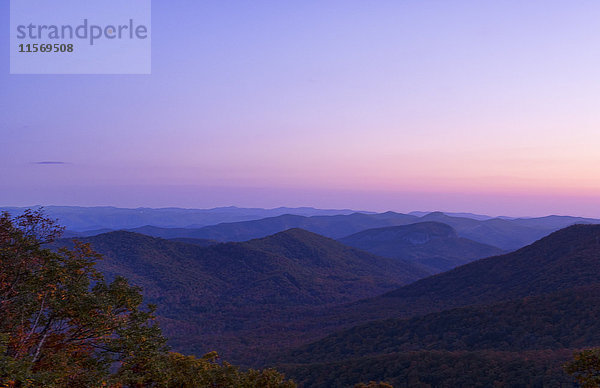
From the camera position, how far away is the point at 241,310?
143 metres

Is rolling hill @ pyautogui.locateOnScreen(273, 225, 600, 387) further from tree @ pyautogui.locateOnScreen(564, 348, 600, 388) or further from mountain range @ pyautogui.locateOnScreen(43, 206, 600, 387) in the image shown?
tree @ pyautogui.locateOnScreen(564, 348, 600, 388)

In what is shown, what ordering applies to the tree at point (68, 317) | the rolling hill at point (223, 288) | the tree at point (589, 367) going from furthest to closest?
the rolling hill at point (223, 288)
the tree at point (589, 367)
the tree at point (68, 317)

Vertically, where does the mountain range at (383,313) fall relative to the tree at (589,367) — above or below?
below

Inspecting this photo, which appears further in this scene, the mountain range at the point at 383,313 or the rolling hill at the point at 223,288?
the rolling hill at the point at 223,288

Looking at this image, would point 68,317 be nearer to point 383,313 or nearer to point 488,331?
point 488,331

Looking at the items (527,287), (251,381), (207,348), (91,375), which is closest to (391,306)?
(527,287)

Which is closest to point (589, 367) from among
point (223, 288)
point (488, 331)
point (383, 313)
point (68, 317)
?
point (68, 317)

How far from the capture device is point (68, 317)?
14.9 meters

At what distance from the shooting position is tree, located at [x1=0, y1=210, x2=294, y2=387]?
13.6m

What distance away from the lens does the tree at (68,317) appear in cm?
1364

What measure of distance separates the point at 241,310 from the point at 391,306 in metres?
65.6

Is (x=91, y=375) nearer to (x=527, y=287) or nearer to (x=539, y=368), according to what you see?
(x=539, y=368)

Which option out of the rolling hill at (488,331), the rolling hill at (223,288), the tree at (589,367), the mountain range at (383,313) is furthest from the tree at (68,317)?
the rolling hill at (223,288)

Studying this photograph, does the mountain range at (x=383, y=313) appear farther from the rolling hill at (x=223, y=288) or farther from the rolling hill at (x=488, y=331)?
the rolling hill at (x=223, y=288)
